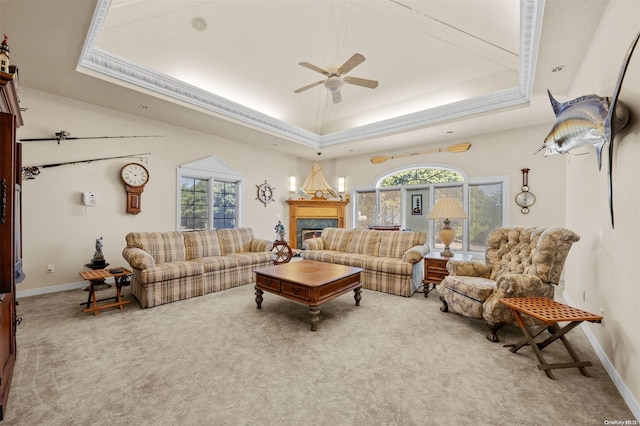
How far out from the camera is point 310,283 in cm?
294

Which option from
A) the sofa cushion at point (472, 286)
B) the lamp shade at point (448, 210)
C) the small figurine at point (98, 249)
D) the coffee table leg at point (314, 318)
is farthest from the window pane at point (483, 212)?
the small figurine at point (98, 249)

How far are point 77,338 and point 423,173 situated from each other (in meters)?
6.70

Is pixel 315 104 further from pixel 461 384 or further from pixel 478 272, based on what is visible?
pixel 461 384

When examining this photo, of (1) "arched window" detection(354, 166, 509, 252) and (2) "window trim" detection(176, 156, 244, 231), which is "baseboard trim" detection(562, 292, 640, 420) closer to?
(1) "arched window" detection(354, 166, 509, 252)

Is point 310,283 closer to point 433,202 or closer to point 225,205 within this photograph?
point 225,205

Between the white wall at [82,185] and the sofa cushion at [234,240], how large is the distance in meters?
1.20

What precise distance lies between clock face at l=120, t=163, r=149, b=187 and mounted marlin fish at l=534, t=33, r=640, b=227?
5776mm

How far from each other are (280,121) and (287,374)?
481cm

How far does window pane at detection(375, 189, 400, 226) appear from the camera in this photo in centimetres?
714

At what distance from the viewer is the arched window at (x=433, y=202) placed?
5711 millimetres

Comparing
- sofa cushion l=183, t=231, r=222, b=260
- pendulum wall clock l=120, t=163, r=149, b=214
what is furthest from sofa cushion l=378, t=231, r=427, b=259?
pendulum wall clock l=120, t=163, r=149, b=214

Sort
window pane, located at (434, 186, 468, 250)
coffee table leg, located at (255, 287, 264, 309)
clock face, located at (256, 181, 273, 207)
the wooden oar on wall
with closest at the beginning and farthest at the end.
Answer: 1. coffee table leg, located at (255, 287, 264, 309)
2. the wooden oar on wall
3. window pane, located at (434, 186, 468, 250)
4. clock face, located at (256, 181, 273, 207)

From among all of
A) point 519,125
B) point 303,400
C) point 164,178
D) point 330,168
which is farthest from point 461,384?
point 330,168

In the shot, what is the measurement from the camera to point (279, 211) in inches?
293
